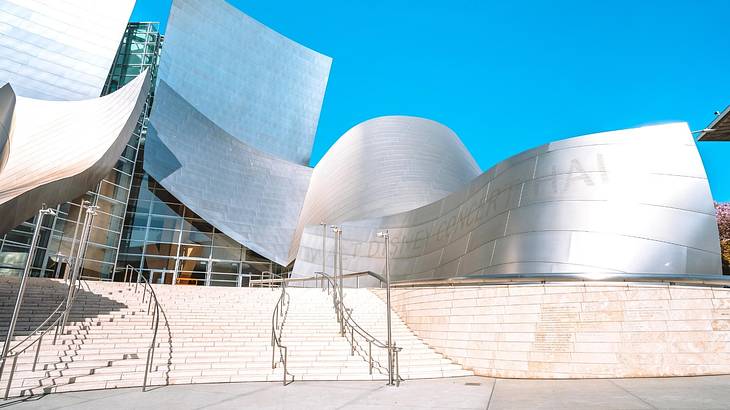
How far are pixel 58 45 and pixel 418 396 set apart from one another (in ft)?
93.2

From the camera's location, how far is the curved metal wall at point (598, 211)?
439 inches

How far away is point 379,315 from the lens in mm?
13461

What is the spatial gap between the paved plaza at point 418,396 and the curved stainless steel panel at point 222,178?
18535 millimetres

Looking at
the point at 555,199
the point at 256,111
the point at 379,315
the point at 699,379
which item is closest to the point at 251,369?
the point at 379,315

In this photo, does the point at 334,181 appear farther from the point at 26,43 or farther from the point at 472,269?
the point at 26,43

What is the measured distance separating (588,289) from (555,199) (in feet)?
13.0

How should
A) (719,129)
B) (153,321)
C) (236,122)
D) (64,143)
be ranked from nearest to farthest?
1. (153,321)
2. (64,143)
3. (719,129)
4. (236,122)

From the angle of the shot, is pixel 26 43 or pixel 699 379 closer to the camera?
pixel 699 379

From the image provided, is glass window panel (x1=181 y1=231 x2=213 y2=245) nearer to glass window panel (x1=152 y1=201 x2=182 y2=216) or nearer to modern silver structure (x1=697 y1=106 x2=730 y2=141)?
glass window panel (x1=152 y1=201 x2=182 y2=216)

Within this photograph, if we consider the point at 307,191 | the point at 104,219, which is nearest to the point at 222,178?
the point at 307,191

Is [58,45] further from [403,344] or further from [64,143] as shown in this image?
[403,344]

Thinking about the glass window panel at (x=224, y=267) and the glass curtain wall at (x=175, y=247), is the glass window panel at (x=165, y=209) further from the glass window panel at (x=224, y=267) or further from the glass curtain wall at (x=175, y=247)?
the glass window panel at (x=224, y=267)

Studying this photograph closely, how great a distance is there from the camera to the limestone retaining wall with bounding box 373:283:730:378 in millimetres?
8469

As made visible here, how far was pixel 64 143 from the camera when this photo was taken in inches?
738
